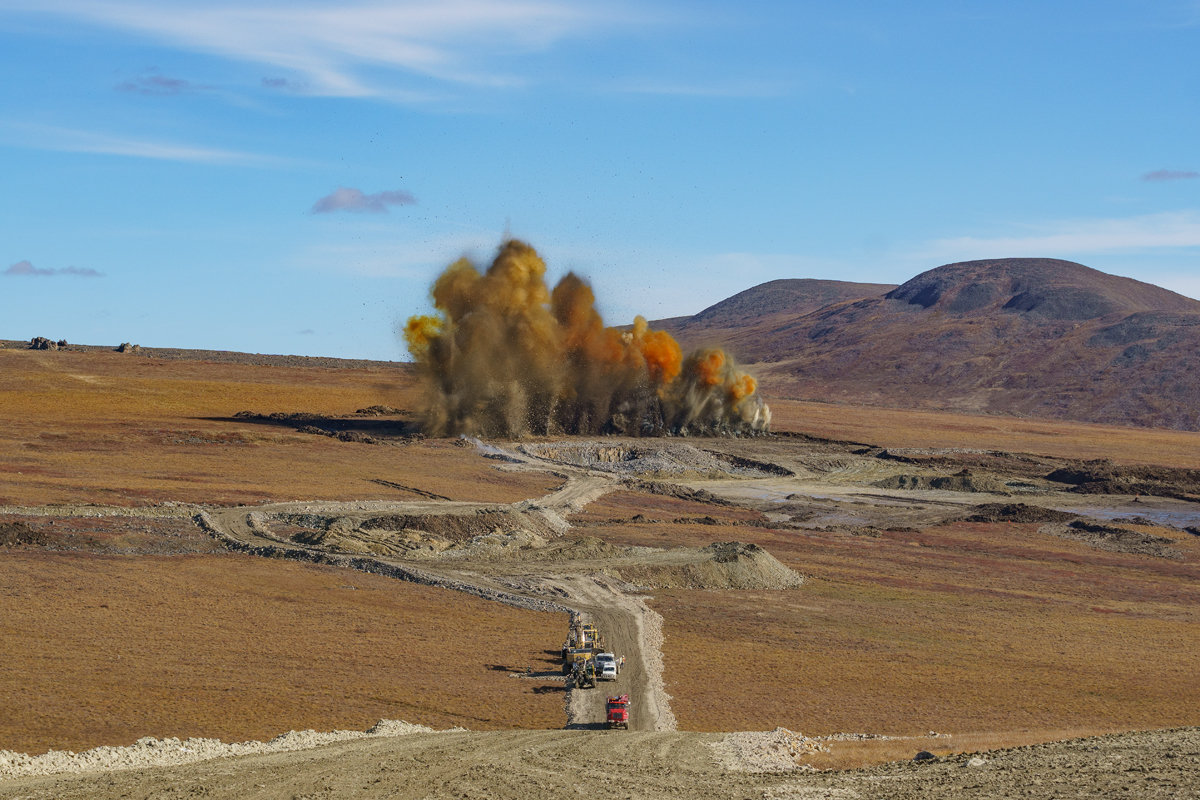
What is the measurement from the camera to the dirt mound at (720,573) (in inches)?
2226

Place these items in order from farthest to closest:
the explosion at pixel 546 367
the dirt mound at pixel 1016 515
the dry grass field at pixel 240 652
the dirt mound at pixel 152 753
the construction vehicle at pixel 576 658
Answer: the explosion at pixel 546 367, the dirt mound at pixel 1016 515, the construction vehicle at pixel 576 658, the dry grass field at pixel 240 652, the dirt mound at pixel 152 753

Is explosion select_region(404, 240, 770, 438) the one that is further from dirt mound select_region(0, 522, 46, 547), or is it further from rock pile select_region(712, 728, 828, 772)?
rock pile select_region(712, 728, 828, 772)

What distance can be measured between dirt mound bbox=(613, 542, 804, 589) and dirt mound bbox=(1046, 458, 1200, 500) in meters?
55.4

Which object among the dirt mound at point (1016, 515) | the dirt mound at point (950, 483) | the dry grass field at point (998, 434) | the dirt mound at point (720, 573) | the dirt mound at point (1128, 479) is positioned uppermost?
the dry grass field at point (998, 434)

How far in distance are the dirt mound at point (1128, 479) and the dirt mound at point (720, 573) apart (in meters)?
55.4

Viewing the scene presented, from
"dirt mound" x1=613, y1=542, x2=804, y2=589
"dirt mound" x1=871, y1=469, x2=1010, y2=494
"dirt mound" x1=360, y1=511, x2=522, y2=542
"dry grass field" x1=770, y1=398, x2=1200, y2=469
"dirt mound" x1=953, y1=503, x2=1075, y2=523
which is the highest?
"dry grass field" x1=770, y1=398, x2=1200, y2=469

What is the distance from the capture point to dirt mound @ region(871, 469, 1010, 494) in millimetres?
101812

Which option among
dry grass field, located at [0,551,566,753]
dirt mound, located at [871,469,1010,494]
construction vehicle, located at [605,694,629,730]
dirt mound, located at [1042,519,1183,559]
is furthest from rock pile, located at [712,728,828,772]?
dirt mound, located at [871,469,1010,494]

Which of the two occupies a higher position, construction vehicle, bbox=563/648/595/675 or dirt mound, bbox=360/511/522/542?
dirt mound, bbox=360/511/522/542

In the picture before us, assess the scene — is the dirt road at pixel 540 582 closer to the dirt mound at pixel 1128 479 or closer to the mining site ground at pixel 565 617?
the mining site ground at pixel 565 617

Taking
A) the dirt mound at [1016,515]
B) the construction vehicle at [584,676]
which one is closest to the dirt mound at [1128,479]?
the dirt mound at [1016,515]

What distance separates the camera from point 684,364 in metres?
128

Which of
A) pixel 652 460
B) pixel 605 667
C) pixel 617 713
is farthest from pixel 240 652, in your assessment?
pixel 652 460

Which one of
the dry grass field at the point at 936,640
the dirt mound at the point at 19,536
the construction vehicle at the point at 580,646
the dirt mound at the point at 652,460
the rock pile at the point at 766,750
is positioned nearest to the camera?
the rock pile at the point at 766,750
